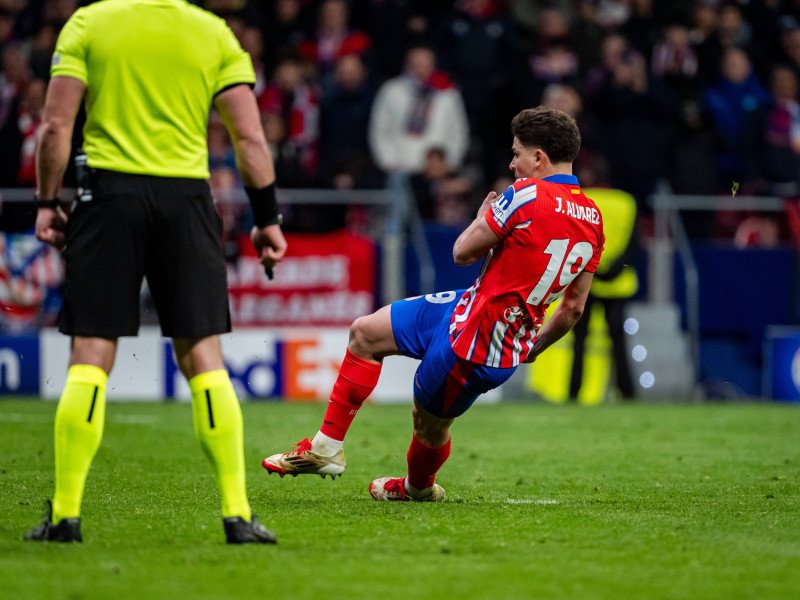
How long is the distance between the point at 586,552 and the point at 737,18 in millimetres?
12143

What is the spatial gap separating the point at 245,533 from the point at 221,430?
1.21 feet

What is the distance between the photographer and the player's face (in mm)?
5480

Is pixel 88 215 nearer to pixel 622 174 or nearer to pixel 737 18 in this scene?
pixel 622 174

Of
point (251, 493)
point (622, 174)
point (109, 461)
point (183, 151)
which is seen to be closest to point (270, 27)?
point (622, 174)

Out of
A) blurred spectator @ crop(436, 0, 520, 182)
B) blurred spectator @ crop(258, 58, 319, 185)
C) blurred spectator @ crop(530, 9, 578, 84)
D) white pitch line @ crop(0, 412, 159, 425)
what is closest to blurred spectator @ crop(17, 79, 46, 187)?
blurred spectator @ crop(258, 58, 319, 185)

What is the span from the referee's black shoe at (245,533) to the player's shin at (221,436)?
3 cm

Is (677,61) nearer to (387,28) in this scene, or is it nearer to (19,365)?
(387,28)

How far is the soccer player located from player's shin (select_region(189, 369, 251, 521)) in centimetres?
131

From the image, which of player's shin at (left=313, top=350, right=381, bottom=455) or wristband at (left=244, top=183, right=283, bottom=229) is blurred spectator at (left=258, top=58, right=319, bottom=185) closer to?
player's shin at (left=313, top=350, right=381, bottom=455)

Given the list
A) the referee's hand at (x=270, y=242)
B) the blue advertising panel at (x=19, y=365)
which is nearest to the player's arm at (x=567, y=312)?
the referee's hand at (x=270, y=242)

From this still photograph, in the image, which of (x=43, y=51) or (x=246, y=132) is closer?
(x=246, y=132)

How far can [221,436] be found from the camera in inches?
172

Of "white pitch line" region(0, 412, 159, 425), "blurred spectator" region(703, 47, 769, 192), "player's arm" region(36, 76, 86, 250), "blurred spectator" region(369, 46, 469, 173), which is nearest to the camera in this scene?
"player's arm" region(36, 76, 86, 250)

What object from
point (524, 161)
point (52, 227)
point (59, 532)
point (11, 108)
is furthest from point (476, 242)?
point (11, 108)
